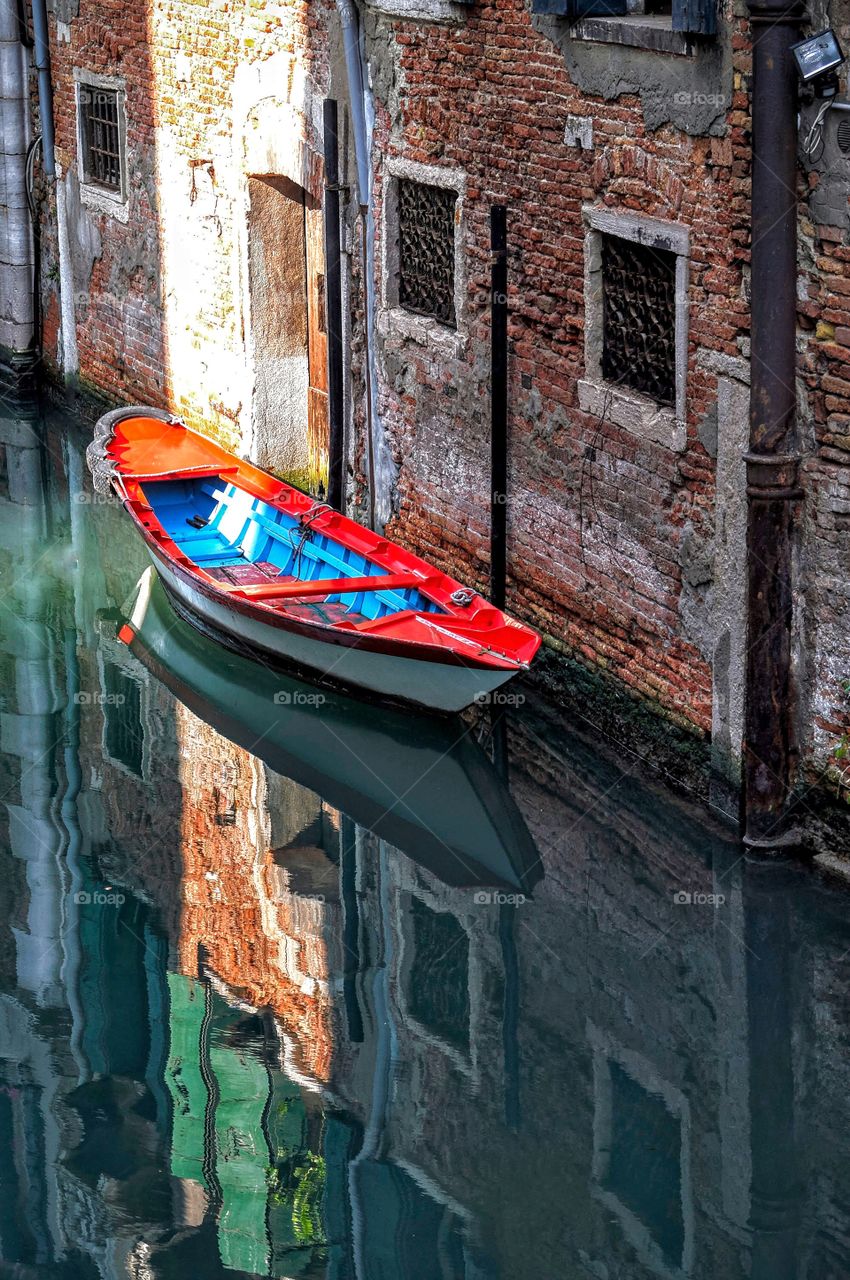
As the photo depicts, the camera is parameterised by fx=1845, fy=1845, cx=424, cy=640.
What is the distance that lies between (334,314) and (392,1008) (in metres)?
5.60

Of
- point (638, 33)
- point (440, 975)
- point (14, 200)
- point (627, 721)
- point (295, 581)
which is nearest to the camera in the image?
point (440, 975)

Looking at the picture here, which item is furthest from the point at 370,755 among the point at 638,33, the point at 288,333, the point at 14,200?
the point at 14,200

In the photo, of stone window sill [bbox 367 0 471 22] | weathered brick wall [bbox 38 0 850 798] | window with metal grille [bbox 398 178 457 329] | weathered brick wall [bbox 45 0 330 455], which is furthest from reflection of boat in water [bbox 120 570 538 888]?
stone window sill [bbox 367 0 471 22]

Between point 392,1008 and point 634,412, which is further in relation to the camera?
point 634,412

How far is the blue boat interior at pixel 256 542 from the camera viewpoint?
981cm

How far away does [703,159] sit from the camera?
25.2 ft

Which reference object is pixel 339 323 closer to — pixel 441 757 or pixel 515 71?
pixel 515 71

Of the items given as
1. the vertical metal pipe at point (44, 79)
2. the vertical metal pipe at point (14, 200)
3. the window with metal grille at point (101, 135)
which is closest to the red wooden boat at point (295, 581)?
the window with metal grille at point (101, 135)

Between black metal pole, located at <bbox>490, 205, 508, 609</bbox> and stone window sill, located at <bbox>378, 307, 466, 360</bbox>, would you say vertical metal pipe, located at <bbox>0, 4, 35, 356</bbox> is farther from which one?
black metal pole, located at <bbox>490, 205, 508, 609</bbox>

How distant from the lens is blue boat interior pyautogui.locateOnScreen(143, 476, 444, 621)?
9812 mm

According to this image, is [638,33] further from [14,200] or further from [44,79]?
[14,200]

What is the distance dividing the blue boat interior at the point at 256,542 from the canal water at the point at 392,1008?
612 mm

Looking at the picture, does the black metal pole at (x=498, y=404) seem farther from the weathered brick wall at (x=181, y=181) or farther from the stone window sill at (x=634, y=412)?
the weathered brick wall at (x=181, y=181)

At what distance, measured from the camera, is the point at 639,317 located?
8.45 meters
